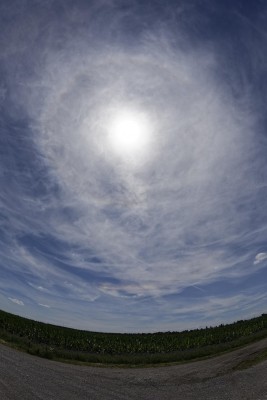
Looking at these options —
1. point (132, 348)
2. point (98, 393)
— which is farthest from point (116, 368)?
point (132, 348)

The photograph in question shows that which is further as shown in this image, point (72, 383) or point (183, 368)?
point (183, 368)

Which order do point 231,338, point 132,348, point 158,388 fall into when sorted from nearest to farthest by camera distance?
point 158,388 → point 132,348 → point 231,338

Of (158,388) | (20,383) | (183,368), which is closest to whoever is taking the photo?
(20,383)

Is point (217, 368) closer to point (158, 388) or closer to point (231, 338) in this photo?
point (158, 388)

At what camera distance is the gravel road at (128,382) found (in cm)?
1242

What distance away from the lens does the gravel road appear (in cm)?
1242

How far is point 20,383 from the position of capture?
1314 cm

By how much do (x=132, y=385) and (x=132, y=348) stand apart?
20.1 metres

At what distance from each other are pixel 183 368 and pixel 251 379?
6383 millimetres

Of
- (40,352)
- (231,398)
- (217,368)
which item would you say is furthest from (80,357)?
(231,398)

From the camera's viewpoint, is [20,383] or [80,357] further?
[80,357]

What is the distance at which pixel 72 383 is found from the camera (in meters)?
14.8

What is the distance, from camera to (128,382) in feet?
52.4

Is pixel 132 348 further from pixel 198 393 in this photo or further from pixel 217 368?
pixel 198 393
